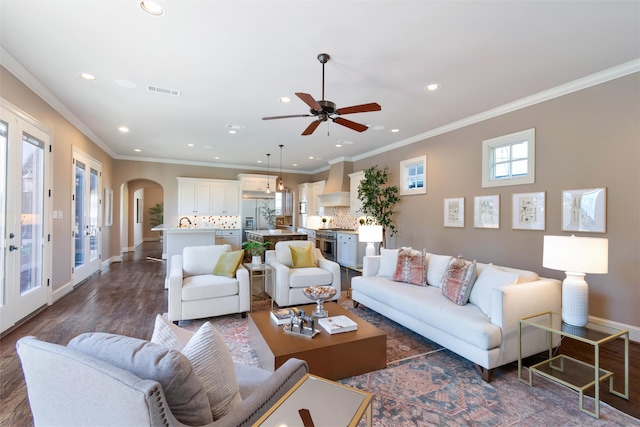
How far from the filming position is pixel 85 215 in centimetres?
560

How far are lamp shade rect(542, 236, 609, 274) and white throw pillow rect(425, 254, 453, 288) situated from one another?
111 cm

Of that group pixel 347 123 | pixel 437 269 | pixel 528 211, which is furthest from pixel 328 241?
pixel 347 123

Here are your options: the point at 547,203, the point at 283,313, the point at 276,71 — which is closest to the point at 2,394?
the point at 283,313

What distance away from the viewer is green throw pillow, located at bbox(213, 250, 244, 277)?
3779 mm

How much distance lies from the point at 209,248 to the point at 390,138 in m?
4.13

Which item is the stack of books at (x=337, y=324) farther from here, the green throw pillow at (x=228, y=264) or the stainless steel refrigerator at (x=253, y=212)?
the stainless steel refrigerator at (x=253, y=212)

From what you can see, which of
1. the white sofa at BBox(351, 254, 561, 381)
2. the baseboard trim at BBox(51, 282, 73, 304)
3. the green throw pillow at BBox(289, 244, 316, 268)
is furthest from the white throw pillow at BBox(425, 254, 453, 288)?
the baseboard trim at BBox(51, 282, 73, 304)

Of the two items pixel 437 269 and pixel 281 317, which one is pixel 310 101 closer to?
pixel 281 317

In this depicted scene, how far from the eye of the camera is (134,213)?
10688 millimetres

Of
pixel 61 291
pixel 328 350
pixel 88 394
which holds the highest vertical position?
pixel 88 394

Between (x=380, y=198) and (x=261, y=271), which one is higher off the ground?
(x=380, y=198)

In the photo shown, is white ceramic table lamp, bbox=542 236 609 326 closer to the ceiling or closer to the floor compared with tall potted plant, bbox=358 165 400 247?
closer to the floor

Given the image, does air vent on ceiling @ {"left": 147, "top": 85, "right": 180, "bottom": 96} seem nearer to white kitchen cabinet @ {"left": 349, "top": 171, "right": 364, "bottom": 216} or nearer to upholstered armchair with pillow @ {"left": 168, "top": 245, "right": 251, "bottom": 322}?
upholstered armchair with pillow @ {"left": 168, "top": 245, "right": 251, "bottom": 322}

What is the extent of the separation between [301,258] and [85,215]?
4486mm
